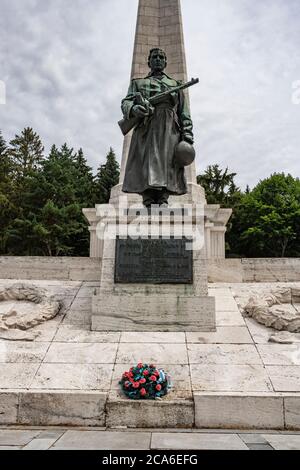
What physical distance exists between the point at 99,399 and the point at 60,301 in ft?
8.56

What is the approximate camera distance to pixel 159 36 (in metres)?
13.8

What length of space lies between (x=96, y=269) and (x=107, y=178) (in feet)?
83.3

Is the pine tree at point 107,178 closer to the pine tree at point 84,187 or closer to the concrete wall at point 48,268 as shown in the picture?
the pine tree at point 84,187

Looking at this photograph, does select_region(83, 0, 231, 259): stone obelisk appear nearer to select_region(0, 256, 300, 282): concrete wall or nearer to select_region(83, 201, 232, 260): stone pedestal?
select_region(83, 201, 232, 260): stone pedestal

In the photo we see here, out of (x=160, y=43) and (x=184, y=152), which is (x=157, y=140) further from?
(x=160, y=43)

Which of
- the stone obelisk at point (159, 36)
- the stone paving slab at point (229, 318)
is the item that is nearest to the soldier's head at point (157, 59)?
the stone paving slab at point (229, 318)

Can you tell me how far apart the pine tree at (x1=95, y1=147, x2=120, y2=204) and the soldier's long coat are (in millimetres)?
24572

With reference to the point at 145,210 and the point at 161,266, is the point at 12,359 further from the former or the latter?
the point at 145,210

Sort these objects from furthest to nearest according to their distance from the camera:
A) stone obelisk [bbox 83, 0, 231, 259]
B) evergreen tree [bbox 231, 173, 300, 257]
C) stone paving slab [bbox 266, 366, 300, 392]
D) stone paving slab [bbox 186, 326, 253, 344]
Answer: evergreen tree [bbox 231, 173, 300, 257] < stone obelisk [bbox 83, 0, 231, 259] < stone paving slab [bbox 186, 326, 253, 344] < stone paving slab [bbox 266, 366, 300, 392]

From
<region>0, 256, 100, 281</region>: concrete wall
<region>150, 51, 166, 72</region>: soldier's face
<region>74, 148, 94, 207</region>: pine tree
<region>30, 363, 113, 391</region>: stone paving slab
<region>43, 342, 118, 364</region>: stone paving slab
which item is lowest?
<region>30, 363, 113, 391</region>: stone paving slab

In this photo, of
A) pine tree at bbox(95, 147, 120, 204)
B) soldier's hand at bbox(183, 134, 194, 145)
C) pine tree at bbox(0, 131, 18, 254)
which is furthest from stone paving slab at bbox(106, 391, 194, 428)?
pine tree at bbox(95, 147, 120, 204)

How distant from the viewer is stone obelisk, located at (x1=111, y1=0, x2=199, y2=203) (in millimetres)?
13266

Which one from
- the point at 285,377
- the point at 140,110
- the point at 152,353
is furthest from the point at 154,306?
the point at 140,110

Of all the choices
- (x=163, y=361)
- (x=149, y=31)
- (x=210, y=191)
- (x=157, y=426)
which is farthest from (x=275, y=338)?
(x=210, y=191)
